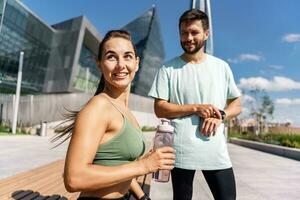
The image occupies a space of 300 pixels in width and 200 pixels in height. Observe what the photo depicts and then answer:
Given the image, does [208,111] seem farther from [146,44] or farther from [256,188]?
[146,44]

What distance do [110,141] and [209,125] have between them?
901 millimetres

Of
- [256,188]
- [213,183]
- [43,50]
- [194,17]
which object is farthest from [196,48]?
[43,50]

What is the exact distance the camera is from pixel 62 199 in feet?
15.3

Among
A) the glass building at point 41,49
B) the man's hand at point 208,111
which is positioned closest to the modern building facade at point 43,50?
the glass building at point 41,49

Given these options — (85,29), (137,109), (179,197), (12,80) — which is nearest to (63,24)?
(85,29)

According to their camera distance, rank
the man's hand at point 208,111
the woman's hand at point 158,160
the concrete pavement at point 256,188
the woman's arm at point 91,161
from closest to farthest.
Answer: the woman's arm at point 91,161
the woman's hand at point 158,160
the man's hand at point 208,111
the concrete pavement at point 256,188

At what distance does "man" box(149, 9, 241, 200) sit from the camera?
232cm

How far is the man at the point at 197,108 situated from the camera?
2.32m

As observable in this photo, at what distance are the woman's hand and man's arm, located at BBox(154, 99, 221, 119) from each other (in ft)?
2.59

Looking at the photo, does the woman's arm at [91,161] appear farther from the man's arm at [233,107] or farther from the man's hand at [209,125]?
the man's arm at [233,107]

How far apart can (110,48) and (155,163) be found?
1.68 feet

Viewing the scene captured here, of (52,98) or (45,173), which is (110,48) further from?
(52,98)

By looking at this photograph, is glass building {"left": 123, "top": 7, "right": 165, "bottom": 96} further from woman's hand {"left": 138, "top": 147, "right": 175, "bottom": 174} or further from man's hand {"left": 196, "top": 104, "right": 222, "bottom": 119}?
woman's hand {"left": 138, "top": 147, "right": 175, "bottom": 174}

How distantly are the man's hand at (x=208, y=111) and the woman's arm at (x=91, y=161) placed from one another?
32.4 inches
